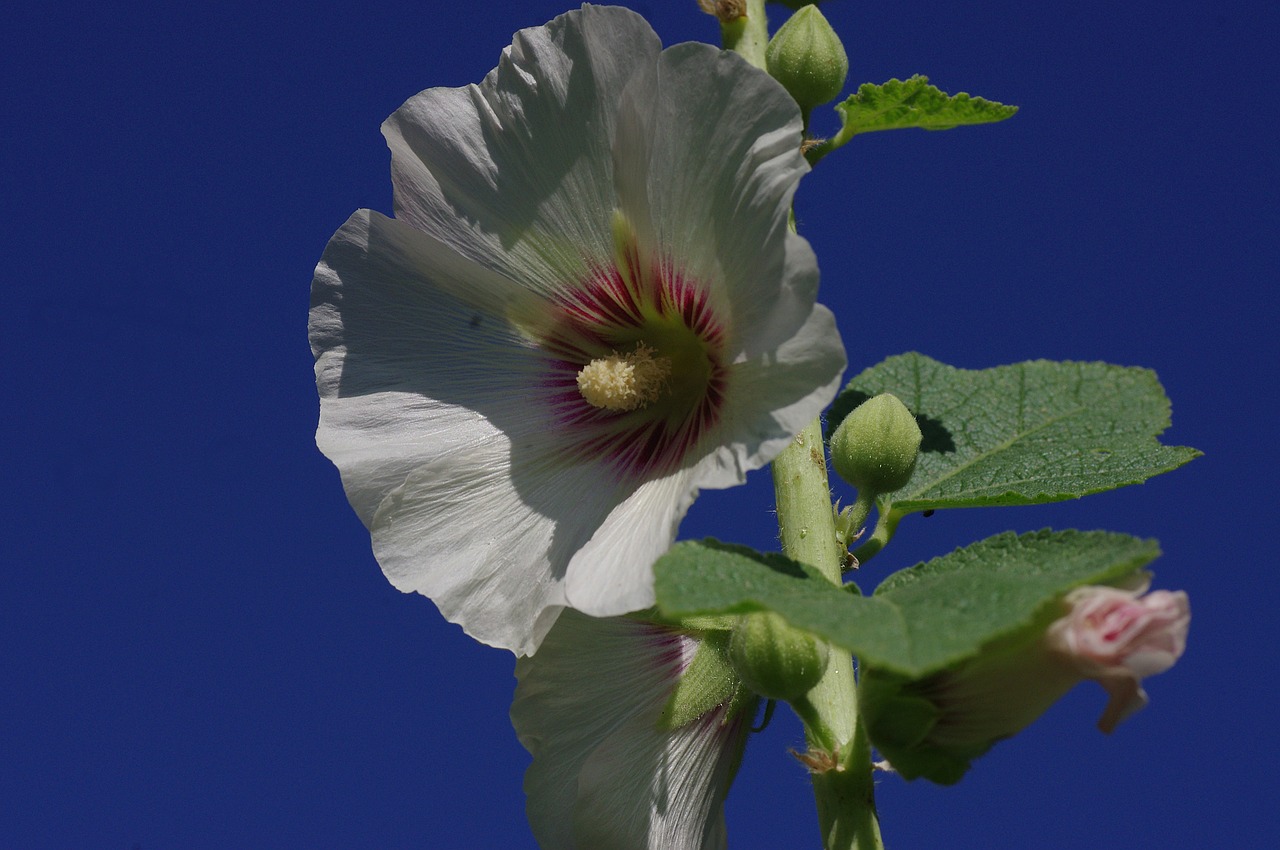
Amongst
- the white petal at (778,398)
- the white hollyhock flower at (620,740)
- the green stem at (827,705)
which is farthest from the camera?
the white hollyhock flower at (620,740)

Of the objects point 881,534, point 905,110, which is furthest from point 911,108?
point 881,534

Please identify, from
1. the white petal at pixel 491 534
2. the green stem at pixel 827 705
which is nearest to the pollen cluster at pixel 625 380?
the white petal at pixel 491 534

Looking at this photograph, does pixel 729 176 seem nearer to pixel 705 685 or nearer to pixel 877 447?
pixel 877 447

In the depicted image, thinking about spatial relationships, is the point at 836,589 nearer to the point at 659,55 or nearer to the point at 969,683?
the point at 969,683

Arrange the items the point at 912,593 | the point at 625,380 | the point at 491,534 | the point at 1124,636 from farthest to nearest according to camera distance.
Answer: the point at 625,380 < the point at 491,534 < the point at 912,593 < the point at 1124,636

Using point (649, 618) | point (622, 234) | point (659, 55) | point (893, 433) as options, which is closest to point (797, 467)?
point (893, 433)

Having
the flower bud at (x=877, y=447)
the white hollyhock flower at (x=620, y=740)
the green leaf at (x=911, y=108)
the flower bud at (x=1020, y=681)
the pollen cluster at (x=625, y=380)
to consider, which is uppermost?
the green leaf at (x=911, y=108)

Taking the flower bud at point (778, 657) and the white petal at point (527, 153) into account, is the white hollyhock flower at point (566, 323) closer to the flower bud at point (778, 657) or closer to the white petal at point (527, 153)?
the white petal at point (527, 153)
